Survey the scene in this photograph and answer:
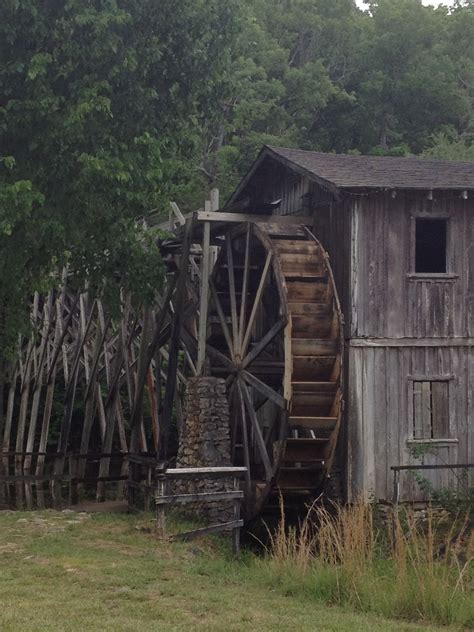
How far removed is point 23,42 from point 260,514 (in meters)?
7.61

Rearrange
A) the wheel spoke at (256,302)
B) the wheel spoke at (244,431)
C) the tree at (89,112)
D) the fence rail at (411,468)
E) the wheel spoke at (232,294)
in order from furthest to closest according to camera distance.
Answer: the wheel spoke at (232,294), the wheel spoke at (244,431), the wheel spoke at (256,302), the fence rail at (411,468), the tree at (89,112)

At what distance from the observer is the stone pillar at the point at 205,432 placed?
14.4 m

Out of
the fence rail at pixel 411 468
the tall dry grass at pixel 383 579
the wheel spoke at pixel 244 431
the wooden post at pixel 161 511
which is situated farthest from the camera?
the wheel spoke at pixel 244 431

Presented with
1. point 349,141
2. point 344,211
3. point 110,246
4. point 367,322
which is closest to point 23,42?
point 110,246

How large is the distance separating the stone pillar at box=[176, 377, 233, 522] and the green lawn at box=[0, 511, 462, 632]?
2.27 meters

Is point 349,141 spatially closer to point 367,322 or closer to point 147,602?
point 367,322

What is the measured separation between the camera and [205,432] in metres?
14.6

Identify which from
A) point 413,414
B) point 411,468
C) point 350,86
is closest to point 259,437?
point 413,414

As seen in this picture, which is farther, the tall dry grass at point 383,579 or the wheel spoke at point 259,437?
the wheel spoke at point 259,437

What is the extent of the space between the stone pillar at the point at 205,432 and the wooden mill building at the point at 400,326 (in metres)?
1.85

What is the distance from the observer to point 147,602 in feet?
26.7

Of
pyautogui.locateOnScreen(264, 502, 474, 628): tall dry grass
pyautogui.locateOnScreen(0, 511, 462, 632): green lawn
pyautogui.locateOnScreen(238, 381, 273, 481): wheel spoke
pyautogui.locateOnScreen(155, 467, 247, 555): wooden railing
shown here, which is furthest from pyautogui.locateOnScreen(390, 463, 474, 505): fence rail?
pyautogui.locateOnScreen(264, 502, 474, 628): tall dry grass

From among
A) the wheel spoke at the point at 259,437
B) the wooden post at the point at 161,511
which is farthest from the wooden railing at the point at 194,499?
the wheel spoke at the point at 259,437

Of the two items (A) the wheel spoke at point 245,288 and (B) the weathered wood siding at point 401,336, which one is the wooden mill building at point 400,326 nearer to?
(B) the weathered wood siding at point 401,336
